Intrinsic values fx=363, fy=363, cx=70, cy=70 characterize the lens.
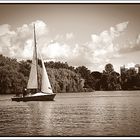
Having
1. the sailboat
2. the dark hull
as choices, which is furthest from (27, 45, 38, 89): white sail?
Result: the dark hull

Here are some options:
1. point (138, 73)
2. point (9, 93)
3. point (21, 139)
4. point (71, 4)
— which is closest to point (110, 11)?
point (71, 4)

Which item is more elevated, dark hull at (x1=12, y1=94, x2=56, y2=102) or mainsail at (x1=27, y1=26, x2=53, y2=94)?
mainsail at (x1=27, y1=26, x2=53, y2=94)

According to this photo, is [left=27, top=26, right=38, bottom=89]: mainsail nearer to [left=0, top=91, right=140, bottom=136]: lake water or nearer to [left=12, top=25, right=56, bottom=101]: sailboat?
[left=12, top=25, right=56, bottom=101]: sailboat

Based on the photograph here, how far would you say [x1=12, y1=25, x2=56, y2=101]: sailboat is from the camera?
3734 mm

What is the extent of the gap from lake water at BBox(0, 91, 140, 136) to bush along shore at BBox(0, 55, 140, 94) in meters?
0.07

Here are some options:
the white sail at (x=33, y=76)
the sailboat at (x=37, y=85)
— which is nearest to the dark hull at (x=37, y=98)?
the sailboat at (x=37, y=85)

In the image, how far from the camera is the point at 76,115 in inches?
143

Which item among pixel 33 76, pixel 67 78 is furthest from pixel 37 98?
pixel 67 78

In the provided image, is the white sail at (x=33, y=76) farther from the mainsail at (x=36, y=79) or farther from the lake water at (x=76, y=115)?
the lake water at (x=76, y=115)

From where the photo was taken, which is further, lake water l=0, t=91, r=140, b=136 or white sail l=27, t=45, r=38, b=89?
white sail l=27, t=45, r=38, b=89

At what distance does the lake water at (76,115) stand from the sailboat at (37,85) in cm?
5

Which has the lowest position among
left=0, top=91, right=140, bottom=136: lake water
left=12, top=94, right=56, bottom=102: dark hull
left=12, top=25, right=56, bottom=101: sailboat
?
left=0, top=91, right=140, bottom=136: lake water

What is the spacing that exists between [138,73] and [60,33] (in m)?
0.89

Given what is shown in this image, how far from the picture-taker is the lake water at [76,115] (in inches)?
139
